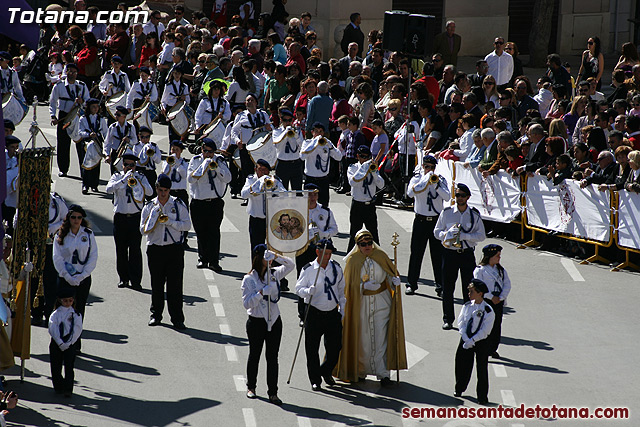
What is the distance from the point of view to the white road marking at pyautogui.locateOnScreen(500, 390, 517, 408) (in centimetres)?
1215

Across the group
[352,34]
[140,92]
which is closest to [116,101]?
[140,92]

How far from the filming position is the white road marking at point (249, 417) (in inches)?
457

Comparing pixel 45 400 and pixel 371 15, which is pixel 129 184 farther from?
pixel 371 15

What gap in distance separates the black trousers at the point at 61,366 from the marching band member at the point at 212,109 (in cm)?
1058

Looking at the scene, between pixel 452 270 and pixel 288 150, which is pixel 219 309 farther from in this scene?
pixel 288 150

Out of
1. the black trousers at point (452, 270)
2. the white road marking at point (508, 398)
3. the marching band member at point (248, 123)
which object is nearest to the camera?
the white road marking at point (508, 398)

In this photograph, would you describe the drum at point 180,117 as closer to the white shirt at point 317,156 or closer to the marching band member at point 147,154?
the marching band member at point 147,154

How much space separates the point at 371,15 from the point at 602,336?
Answer: 20325 mm

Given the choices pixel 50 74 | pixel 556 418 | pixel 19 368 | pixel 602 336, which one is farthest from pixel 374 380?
pixel 50 74

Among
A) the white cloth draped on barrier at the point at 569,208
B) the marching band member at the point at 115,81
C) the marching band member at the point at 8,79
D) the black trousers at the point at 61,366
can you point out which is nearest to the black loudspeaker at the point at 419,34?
the white cloth draped on barrier at the point at 569,208

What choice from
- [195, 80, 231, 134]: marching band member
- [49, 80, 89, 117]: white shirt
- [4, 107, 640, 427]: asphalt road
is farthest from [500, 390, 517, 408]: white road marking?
[49, 80, 89, 117]: white shirt

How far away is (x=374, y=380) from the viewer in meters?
13.0

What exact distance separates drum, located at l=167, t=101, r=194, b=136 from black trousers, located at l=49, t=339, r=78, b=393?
1162cm

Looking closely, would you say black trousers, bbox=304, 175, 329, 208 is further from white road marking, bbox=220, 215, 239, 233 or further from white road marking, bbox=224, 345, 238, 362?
white road marking, bbox=224, 345, 238, 362
